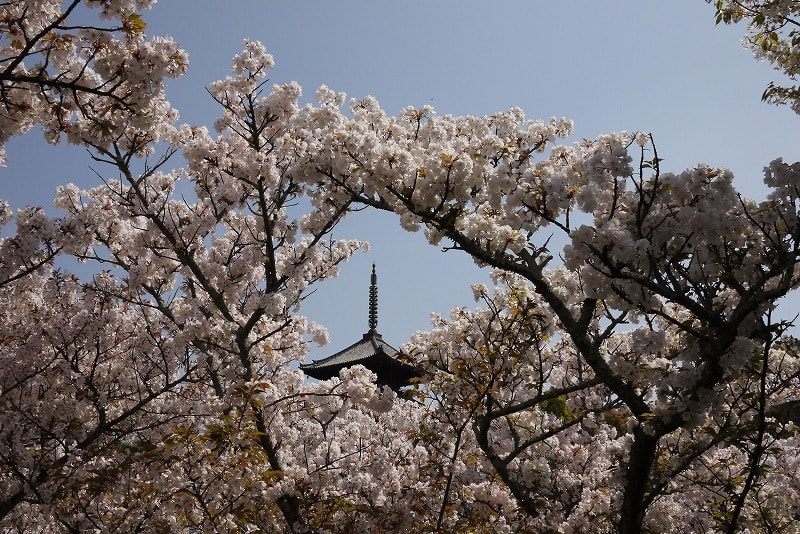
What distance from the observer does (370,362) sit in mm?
33750

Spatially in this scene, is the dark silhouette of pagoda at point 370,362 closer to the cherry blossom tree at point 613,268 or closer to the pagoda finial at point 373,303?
the pagoda finial at point 373,303

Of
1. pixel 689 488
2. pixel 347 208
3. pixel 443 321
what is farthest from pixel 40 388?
pixel 689 488

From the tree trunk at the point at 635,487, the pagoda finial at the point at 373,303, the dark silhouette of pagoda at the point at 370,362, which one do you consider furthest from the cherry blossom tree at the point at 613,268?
the pagoda finial at the point at 373,303

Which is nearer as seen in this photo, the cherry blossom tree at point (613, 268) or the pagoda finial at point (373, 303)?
the cherry blossom tree at point (613, 268)

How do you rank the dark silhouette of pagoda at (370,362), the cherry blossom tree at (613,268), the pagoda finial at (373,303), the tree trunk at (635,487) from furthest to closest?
the pagoda finial at (373,303), the dark silhouette of pagoda at (370,362), the tree trunk at (635,487), the cherry blossom tree at (613,268)

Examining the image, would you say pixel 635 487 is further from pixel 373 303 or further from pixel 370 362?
pixel 373 303

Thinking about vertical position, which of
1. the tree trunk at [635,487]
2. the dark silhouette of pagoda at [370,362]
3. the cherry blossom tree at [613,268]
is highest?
the dark silhouette of pagoda at [370,362]

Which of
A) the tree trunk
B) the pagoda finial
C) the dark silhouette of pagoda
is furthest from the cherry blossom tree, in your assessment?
the pagoda finial

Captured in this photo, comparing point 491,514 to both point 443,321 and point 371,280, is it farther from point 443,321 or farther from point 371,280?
point 371,280

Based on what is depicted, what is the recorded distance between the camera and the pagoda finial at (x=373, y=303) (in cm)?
3834

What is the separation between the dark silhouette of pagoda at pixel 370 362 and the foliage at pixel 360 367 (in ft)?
68.6

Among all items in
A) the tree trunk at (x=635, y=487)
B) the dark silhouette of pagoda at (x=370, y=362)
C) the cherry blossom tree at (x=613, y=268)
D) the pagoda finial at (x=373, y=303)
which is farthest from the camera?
the pagoda finial at (x=373, y=303)

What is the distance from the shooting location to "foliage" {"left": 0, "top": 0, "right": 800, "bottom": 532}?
15.6 feet

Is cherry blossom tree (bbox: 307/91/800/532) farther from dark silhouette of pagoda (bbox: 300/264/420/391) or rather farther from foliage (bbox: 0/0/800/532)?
dark silhouette of pagoda (bbox: 300/264/420/391)
